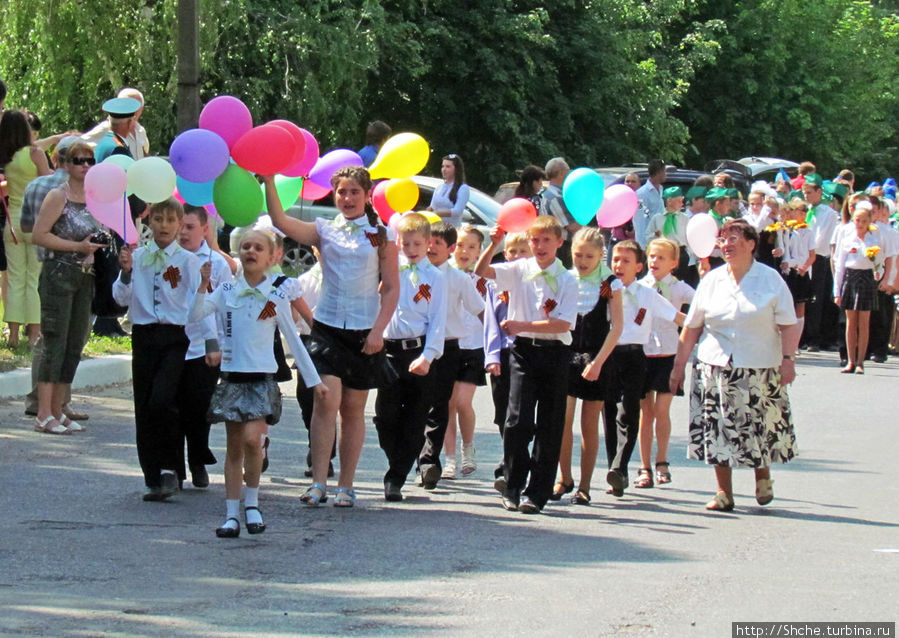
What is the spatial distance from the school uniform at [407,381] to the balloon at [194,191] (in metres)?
1.25

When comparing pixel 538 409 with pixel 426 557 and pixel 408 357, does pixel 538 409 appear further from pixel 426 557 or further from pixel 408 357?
pixel 426 557

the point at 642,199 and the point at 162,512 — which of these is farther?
the point at 642,199

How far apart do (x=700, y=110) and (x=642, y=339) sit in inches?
1288

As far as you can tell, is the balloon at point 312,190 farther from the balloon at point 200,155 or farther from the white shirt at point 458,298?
the balloon at point 200,155

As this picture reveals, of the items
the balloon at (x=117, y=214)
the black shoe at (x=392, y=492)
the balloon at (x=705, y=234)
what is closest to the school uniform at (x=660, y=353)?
the balloon at (x=705, y=234)

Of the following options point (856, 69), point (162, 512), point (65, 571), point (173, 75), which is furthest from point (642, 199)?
point (856, 69)

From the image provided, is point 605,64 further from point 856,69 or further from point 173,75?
point 856,69

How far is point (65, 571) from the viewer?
654 centimetres

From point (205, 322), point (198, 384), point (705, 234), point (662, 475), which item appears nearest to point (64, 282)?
point (198, 384)

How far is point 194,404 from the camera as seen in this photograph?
854 centimetres

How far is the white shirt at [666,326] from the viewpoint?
9773 mm

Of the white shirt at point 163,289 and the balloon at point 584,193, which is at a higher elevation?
the balloon at point 584,193

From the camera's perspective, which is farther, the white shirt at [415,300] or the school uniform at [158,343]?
the white shirt at [415,300]

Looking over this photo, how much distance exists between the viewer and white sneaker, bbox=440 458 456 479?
9.65m
